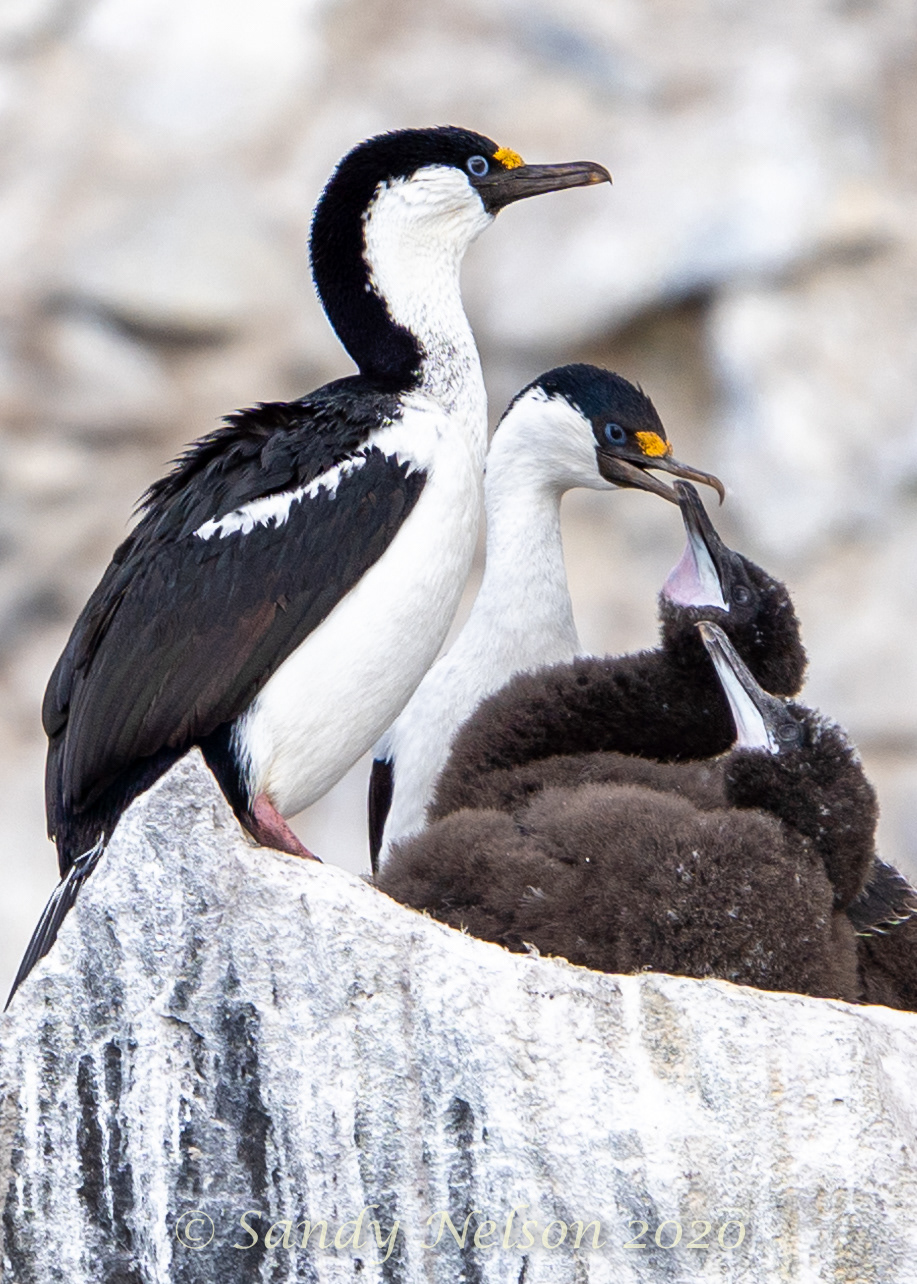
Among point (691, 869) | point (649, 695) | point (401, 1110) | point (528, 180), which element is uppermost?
point (528, 180)

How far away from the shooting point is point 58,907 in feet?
8.46

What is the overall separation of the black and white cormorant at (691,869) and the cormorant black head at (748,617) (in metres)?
0.29

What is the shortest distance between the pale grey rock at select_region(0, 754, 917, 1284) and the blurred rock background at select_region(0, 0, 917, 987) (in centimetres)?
569

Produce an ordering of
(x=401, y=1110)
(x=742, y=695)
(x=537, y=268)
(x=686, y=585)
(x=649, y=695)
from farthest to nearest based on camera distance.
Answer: (x=537, y=268)
(x=686, y=585)
(x=649, y=695)
(x=742, y=695)
(x=401, y=1110)

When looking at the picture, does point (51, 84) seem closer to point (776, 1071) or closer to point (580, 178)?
point (580, 178)

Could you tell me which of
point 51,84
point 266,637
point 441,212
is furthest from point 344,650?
point 51,84

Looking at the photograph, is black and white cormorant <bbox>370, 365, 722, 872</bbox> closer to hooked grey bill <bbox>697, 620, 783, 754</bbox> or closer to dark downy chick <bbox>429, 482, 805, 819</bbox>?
dark downy chick <bbox>429, 482, 805, 819</bbox>

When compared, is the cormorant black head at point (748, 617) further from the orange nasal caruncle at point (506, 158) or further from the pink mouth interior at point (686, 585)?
the orange nasal caruncle at point (506, 158)

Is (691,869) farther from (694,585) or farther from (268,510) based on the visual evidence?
(268,510)

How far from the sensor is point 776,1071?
1.93m

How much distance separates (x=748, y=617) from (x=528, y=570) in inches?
25.3

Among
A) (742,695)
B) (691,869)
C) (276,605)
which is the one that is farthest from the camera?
(276,605)

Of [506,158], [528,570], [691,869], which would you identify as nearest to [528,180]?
[506,158]

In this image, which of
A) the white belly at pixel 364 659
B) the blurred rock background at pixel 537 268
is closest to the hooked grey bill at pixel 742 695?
the white belly at pixel 364 659
